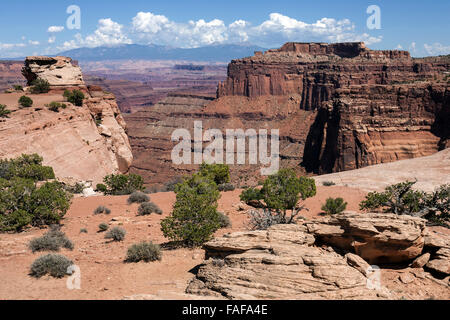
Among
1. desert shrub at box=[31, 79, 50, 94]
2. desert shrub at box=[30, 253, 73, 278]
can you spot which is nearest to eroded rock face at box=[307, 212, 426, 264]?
desert shrub at box=[30, 253, 73, 278]

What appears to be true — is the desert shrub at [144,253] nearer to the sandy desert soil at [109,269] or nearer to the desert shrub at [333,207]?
the sandy desert soil at [109,269]

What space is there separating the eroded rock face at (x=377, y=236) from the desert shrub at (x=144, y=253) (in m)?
5.58

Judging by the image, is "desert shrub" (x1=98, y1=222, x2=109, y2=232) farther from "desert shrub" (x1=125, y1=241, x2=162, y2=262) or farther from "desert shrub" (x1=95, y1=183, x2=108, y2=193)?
"desert shrub" (x1=95, y1=183, x2=108, y2=193)

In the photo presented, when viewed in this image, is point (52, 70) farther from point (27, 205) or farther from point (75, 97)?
point (27, 205)

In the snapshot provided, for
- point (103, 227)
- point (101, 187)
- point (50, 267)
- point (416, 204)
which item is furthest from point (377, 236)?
point (101, 187)

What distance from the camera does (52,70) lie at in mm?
34594

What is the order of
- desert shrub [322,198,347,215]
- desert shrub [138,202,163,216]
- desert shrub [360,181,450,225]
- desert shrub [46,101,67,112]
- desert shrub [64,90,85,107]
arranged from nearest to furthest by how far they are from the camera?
desert shrub [360,181,450,225] < desert shrub [138,202,163,216] < desert shrub [322,198,347,215] < desert shrub [46,101,67,112] < desert shrub [64,90,85,107]

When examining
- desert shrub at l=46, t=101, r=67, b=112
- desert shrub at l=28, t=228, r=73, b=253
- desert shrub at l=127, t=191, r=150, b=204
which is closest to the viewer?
desert shrub at l=28, t=228, r=73, b=253

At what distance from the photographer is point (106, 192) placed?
2664 cm

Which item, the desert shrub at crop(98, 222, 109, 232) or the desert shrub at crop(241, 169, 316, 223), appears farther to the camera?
the desert shrub at crop(98, 222, 109, 232)

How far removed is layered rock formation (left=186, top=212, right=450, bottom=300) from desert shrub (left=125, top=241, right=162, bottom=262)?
2.42 metres

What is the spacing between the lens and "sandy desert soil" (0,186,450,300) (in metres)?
9.57

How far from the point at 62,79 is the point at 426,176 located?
3516cm

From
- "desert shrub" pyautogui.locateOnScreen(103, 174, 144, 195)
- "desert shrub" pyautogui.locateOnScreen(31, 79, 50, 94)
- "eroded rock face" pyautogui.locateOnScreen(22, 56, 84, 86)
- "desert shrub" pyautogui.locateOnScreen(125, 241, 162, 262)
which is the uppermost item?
"eroded rock face" pyautogui.locateOnScreen(22, 56, 84, 86)
